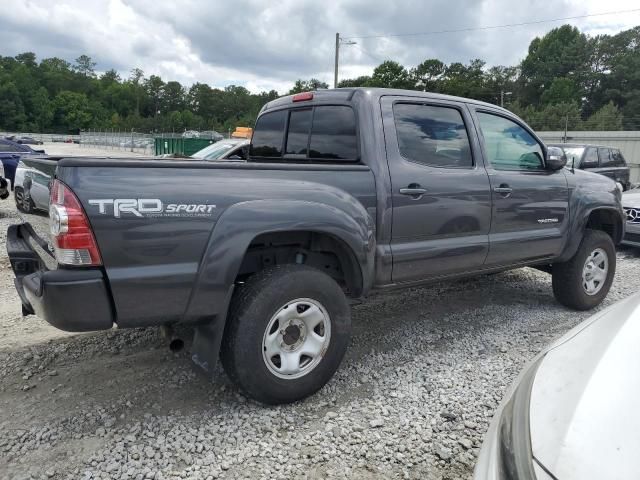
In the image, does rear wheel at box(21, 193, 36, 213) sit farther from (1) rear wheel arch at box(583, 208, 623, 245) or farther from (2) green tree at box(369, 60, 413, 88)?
(2) green tree at box(369, 60, 413, 88)

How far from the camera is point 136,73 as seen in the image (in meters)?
145

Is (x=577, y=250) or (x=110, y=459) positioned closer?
(x=110, y=459)

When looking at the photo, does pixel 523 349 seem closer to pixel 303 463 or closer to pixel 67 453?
pixel 303 463

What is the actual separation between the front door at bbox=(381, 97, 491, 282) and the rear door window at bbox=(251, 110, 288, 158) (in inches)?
41.9

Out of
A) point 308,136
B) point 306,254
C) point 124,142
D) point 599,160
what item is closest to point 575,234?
point 308,136

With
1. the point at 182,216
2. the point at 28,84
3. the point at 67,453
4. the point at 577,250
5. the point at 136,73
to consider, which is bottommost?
the point at 67,453

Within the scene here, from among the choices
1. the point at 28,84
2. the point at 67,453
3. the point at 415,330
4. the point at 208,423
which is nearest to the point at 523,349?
the point at 415,330

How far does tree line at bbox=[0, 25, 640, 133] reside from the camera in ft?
268

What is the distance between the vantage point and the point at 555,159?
450cm

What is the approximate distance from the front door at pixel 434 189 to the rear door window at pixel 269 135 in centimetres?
106

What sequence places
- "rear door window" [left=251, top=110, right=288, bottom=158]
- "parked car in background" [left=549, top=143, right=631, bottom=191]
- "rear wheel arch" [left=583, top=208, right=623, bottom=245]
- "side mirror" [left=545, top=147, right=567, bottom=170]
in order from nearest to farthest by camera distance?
"rear door window" [left=251, top=110, right=288, bottom=158]
"side mirror" [left=545, top=147, right=567, bottom=170]
"rear wheel arch" [left=583, top=208, right=623, bottom=245]
"parked car in background" [left=549, top=143, right=631, bottom=191]

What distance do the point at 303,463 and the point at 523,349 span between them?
227 cm

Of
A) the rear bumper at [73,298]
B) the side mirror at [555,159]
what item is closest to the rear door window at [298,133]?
the rear bumper at [73,298]

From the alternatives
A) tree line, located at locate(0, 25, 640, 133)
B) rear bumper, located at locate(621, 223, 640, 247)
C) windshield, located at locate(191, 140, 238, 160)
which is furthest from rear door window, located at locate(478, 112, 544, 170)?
tree line, located at locate(0, 25, 640, 133)
